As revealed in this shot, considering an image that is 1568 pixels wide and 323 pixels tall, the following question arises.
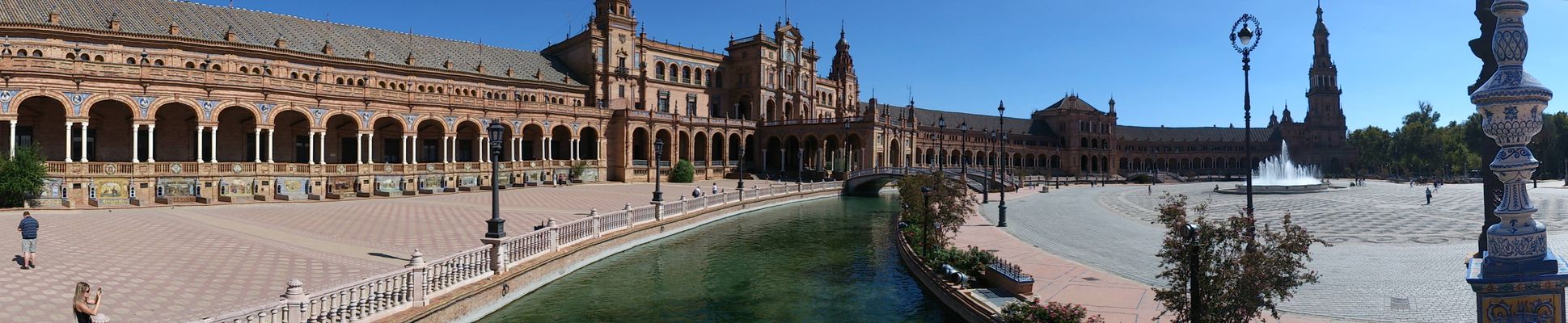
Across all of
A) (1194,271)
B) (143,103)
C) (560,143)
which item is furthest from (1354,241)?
(560,143)

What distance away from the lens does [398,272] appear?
35.4ft

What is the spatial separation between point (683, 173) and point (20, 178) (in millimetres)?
36208

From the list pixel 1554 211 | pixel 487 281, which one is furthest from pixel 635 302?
pixel 1554 211

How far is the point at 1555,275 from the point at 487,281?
47.3 ft

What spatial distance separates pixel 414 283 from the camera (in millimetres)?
11195

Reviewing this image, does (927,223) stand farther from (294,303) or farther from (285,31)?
(285,31)

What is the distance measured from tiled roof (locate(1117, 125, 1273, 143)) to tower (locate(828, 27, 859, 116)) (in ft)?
176

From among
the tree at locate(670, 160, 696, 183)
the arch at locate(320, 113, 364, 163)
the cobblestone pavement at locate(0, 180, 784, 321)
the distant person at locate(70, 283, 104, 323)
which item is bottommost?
the cobblestone pavement at locate(0, 180, 784, 321)

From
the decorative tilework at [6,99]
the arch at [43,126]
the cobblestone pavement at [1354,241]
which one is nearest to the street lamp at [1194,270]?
the cobblestone pavement at [1354,241]

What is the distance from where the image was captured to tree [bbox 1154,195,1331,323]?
7.38m

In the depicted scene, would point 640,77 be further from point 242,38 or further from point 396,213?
point 396,213

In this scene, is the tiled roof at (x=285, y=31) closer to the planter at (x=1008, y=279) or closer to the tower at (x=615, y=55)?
the tower at (x=615, y=55)

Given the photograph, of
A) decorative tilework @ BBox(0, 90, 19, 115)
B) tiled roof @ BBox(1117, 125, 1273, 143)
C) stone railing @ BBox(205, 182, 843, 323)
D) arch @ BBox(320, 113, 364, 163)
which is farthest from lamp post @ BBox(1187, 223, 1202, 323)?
tiled roof @ BBox(1117, 125, 1273, 143)

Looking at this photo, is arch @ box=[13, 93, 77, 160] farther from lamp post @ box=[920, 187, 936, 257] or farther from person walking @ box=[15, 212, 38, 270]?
lamp post @ box=[920, 187, 936, 257]
